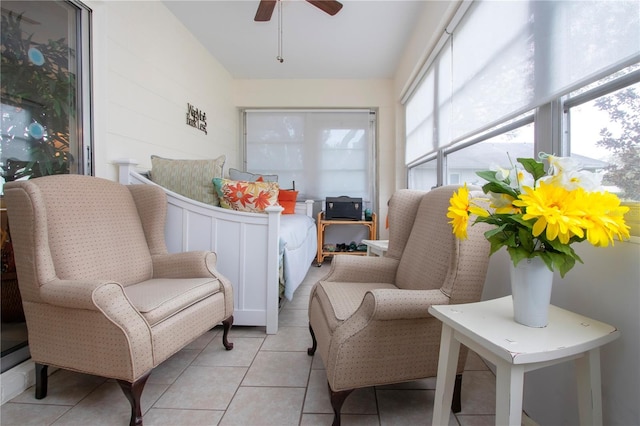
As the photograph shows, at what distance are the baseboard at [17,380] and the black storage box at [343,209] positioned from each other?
3188 millimetres

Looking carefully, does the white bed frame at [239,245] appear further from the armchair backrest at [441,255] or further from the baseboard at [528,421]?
the baseboard at [528,421]

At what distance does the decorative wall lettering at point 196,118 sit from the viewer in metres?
3.17

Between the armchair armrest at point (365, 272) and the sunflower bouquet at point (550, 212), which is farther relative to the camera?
the armchair armrest at point (365, 272)

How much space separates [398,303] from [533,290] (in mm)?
415

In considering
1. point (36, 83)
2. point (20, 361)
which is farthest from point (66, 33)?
point (20, 361)

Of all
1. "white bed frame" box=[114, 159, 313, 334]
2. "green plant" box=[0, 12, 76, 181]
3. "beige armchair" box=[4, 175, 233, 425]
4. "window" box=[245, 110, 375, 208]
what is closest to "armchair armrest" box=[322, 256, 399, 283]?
"white bed frame" box=[114, 159, 313, 334]

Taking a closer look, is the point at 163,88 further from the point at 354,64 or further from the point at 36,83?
the point at 354,64

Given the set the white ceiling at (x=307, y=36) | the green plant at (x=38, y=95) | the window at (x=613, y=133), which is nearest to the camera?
the window at (x=613, y=133)

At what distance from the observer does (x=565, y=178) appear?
0.72 m

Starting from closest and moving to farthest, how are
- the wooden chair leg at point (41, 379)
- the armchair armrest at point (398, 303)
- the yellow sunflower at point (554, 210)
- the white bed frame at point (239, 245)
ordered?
the yellow sunflower at point (554, 210) → the armchair armrest at point (398, 303) → the wooden chair leg at point (41, 379) → the white bed frame at point (239, 245)

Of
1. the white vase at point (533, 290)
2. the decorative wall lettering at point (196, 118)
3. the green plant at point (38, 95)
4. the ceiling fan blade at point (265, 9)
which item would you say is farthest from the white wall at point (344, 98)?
the white vase at point (533, 290)

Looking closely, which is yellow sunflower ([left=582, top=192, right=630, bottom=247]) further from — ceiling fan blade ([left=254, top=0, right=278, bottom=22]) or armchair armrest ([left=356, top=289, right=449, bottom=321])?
ceiling fan blade ([left=254, top=0, right=278, bottom=22])

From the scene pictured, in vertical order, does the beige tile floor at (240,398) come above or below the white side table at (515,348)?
below

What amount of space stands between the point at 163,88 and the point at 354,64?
232cm
